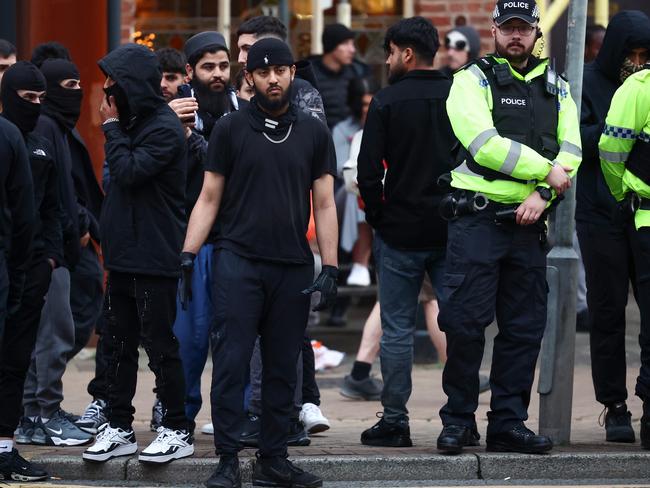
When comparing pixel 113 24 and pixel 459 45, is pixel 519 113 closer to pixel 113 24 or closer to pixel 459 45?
pixel 113 24

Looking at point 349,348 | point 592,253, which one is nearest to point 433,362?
point 349,348

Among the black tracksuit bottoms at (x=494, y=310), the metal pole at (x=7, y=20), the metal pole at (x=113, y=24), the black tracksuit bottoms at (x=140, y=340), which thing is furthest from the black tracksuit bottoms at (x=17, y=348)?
the metal pole at (x=113, y=24)

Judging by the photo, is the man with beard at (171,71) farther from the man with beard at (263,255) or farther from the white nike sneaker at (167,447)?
the white nike sneaker at (167,447)

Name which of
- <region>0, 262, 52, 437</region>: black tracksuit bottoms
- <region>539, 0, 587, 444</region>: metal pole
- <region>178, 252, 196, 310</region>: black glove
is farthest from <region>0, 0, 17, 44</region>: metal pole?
<region>539, 0, 587, 444</region>: metal pole

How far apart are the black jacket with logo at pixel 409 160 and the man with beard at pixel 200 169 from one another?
30.5 inches

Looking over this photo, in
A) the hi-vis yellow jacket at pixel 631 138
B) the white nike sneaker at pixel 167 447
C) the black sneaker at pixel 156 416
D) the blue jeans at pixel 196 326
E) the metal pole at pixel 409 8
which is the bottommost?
the black sneaker at pixel 156 416

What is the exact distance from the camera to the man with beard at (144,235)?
7.83 meters

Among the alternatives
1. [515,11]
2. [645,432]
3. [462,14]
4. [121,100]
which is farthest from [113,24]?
[645,432]

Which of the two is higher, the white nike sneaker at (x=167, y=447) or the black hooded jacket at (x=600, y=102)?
the black hooded jacket at (x=600, y=102)

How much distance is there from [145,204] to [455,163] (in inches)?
61.7

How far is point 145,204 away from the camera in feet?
25.8

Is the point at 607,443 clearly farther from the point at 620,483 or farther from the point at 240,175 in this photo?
the point at 240,175

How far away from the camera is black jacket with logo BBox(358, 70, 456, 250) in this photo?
27.7 feet

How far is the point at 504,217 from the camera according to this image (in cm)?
793
